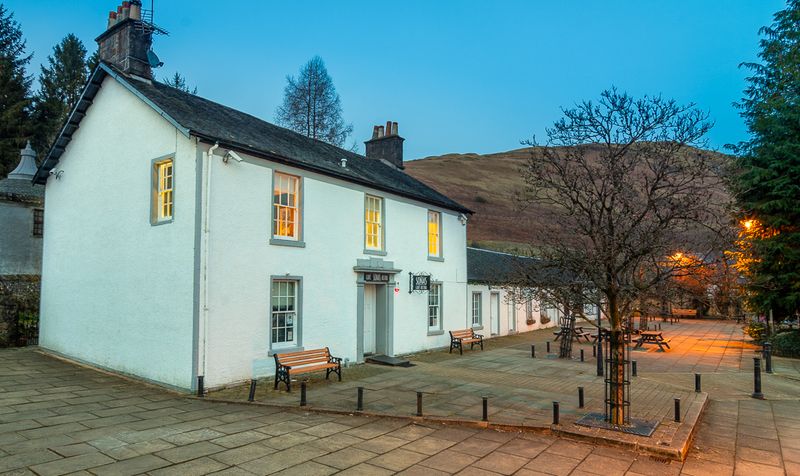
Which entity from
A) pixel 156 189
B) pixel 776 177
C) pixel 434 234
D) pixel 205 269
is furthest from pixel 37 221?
pixel 776 177

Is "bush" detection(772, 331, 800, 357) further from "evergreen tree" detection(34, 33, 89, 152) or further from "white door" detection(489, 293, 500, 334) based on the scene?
"evergreen tree" detection(34, 33, 89, 152)

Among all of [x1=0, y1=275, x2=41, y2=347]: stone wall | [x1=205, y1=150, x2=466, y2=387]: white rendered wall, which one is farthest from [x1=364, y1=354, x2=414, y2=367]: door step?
[x1=0, y1=275, x2=41, y2=347]: stone wall

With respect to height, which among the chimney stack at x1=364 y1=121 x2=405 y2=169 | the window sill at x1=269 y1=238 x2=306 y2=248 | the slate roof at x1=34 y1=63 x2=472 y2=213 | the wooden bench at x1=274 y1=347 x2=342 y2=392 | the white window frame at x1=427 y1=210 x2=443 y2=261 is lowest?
the wooden bench at x1=274 y1=347 x2=342 y2=392

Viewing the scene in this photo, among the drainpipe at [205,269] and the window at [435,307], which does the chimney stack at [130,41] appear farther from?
the window at [435,307]

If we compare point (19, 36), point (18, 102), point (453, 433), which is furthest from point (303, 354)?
point (19, 36)

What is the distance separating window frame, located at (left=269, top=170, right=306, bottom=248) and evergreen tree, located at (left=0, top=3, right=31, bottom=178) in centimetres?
2956

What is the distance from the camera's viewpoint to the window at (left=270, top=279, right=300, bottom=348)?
12.9m

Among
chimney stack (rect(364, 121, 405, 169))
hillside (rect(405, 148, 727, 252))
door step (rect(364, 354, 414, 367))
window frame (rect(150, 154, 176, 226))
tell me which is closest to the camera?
window frame (rect(150, 154, 176, 226))

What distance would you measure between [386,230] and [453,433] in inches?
372

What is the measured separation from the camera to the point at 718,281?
36.2 feet

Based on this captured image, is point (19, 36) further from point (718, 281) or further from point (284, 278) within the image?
point (718, 281)

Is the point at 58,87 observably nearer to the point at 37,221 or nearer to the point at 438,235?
the point at 37,221

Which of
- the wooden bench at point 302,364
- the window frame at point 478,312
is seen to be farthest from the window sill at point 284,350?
the window frame at point 478,312

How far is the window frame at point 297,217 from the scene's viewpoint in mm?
12953
